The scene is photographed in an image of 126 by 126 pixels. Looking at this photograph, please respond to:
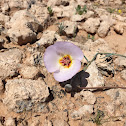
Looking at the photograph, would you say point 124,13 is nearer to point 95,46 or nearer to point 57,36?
point 95,46

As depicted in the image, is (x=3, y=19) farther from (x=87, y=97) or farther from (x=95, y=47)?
(x=87, y=97)

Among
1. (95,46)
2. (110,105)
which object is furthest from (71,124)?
(95,46)

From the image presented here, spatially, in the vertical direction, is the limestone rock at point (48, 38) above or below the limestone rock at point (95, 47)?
above

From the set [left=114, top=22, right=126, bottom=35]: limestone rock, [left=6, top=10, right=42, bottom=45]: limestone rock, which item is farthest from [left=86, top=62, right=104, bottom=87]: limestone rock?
[left=114, top=22, right=126, bottom=35]: limestone rock

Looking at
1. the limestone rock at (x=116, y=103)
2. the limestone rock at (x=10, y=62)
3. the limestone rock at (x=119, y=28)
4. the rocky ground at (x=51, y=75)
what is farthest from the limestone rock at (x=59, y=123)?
the limestone rock at (x=119, y=28)

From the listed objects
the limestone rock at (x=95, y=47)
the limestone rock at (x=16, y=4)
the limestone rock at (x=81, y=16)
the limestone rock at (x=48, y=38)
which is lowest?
the limestone rock at (x=95, y=47)

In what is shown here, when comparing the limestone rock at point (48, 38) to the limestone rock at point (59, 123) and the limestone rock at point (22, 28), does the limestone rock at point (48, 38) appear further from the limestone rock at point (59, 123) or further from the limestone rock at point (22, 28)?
the limestone rock at point (59, 123)

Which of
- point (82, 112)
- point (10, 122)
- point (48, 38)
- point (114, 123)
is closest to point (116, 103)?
point (114, 123)
